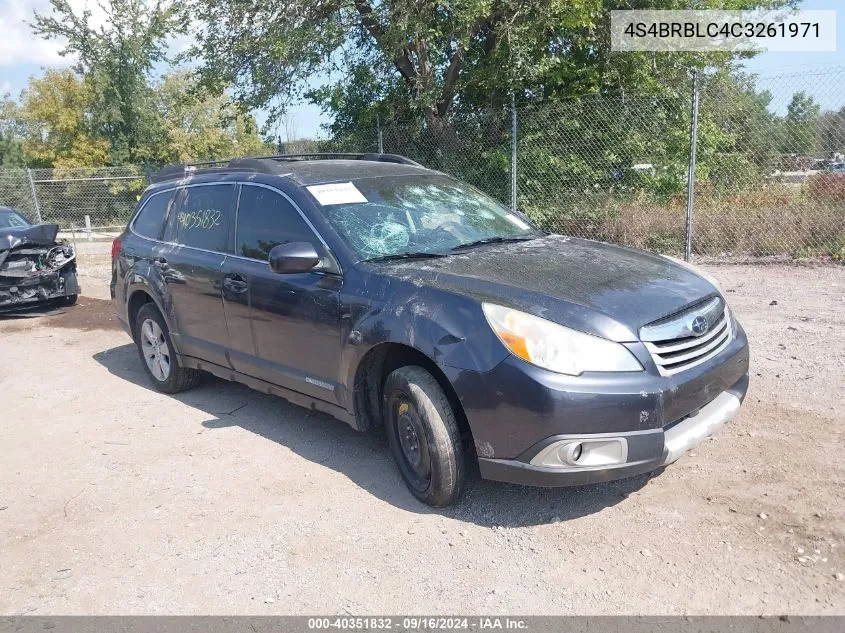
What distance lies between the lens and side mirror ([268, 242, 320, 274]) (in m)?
3.96

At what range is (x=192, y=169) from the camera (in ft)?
19.0

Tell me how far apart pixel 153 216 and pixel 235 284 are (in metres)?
1.77

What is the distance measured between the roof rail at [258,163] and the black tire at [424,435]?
6.22ft

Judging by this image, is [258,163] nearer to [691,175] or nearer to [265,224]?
[265,224]

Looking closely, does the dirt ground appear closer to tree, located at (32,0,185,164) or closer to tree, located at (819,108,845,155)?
tree, located at (819,108,845,155)

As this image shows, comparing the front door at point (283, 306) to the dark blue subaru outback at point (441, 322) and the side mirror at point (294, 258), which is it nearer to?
the dark blue subaru outback at point (441, 322)

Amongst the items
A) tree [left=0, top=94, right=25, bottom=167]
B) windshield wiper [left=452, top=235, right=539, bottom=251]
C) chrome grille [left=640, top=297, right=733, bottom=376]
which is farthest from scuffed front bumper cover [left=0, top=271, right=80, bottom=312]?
tree [left=0, top=94, right=25, bottom=167]

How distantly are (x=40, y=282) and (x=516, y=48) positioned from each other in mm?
7271

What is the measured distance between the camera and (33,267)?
9.55 metres

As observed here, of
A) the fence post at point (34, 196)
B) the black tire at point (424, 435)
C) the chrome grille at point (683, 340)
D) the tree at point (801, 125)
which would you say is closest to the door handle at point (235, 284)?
the black tire at point (424, 435)

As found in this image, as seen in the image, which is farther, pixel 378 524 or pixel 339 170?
pixel 339 170

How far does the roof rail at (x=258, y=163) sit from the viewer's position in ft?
16.2

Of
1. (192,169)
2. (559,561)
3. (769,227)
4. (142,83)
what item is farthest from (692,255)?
(142,83)

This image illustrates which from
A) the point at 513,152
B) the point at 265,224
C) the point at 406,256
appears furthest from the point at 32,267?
the point at 406,256
